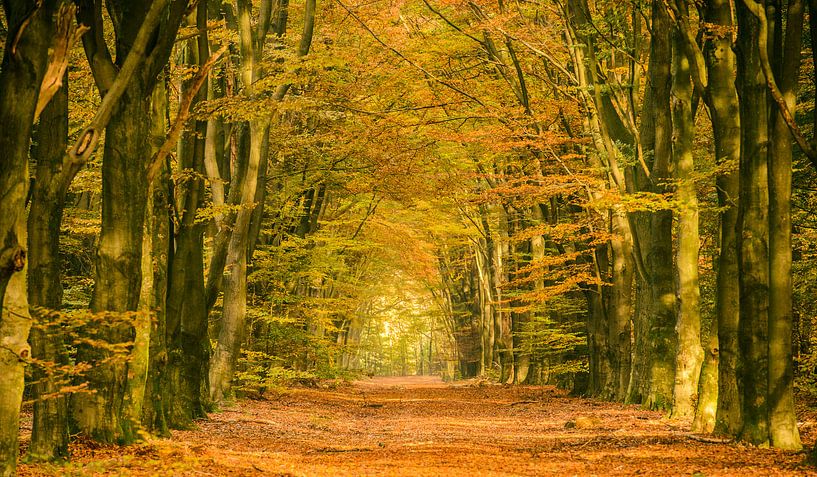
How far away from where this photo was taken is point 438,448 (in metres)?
11.1

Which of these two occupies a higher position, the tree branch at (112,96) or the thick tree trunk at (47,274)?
the tree branch at (112,96)

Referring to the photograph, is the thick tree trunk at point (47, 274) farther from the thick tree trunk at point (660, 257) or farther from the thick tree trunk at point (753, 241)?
the thick tree trunk at point (660, 257)

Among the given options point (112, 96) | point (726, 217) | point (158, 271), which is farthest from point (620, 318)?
point (112, 96)

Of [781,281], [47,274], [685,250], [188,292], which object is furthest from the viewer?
[188,292]

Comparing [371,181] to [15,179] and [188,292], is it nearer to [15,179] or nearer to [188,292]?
[188,292]

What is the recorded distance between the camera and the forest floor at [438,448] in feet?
26.7

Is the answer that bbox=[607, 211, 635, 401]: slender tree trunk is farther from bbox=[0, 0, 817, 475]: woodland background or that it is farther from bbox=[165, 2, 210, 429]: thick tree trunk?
bbox=[165, 2, 210, 429]: thick tree trunk

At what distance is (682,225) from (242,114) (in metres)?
7.62

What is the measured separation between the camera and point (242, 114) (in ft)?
45.8

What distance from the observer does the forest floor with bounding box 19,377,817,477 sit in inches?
320

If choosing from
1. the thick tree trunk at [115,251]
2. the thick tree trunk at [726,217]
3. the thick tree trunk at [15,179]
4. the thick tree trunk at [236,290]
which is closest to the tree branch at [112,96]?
the thick tree trunk at [15,179]

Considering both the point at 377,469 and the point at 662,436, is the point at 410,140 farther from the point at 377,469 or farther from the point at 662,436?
the point at 377,469

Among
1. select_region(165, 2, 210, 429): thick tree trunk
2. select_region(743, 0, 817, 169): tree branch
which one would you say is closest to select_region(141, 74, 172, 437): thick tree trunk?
select_region(165, 2, 210, 429): thick tree trunk

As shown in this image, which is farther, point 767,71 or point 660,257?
point 660,257
